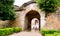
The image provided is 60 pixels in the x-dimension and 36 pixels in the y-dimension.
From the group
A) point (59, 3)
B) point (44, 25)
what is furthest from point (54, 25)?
point (59, 3)

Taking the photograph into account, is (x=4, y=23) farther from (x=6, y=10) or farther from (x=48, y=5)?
(x=48, y=5)

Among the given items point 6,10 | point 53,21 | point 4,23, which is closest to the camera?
point 6,10

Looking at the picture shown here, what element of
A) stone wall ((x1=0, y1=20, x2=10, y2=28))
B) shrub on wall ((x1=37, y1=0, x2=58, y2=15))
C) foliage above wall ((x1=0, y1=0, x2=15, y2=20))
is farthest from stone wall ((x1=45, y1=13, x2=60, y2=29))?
stone wall ((x1=0, y1=20, x2=10, y2=28))

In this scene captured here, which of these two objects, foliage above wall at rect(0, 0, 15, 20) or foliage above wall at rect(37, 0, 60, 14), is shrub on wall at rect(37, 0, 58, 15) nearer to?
foliage above wall at rect(37, 0, 60, 14)

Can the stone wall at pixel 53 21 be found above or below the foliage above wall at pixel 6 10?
below

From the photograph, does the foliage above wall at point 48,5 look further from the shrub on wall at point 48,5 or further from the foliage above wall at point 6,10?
the foliage above wall at point 6,10

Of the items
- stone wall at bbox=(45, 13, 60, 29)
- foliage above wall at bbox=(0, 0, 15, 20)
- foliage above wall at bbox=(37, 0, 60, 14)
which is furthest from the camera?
foliage above wall at bbox=(37, 0, 60, 14)

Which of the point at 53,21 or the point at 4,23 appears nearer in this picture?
the point at 53,21

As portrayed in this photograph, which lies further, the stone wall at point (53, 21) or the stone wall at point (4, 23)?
the stone wall at point (53, 21)

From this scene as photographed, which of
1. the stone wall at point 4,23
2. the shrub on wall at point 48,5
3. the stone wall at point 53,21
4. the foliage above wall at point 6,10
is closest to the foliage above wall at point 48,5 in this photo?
the shrub on wall at point 48,5

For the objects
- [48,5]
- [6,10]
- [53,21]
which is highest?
[48,5]

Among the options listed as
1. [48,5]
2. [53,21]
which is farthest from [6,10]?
[53,21]

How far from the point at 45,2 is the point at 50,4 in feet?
1.96

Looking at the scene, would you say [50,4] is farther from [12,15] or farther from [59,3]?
[12,15]
